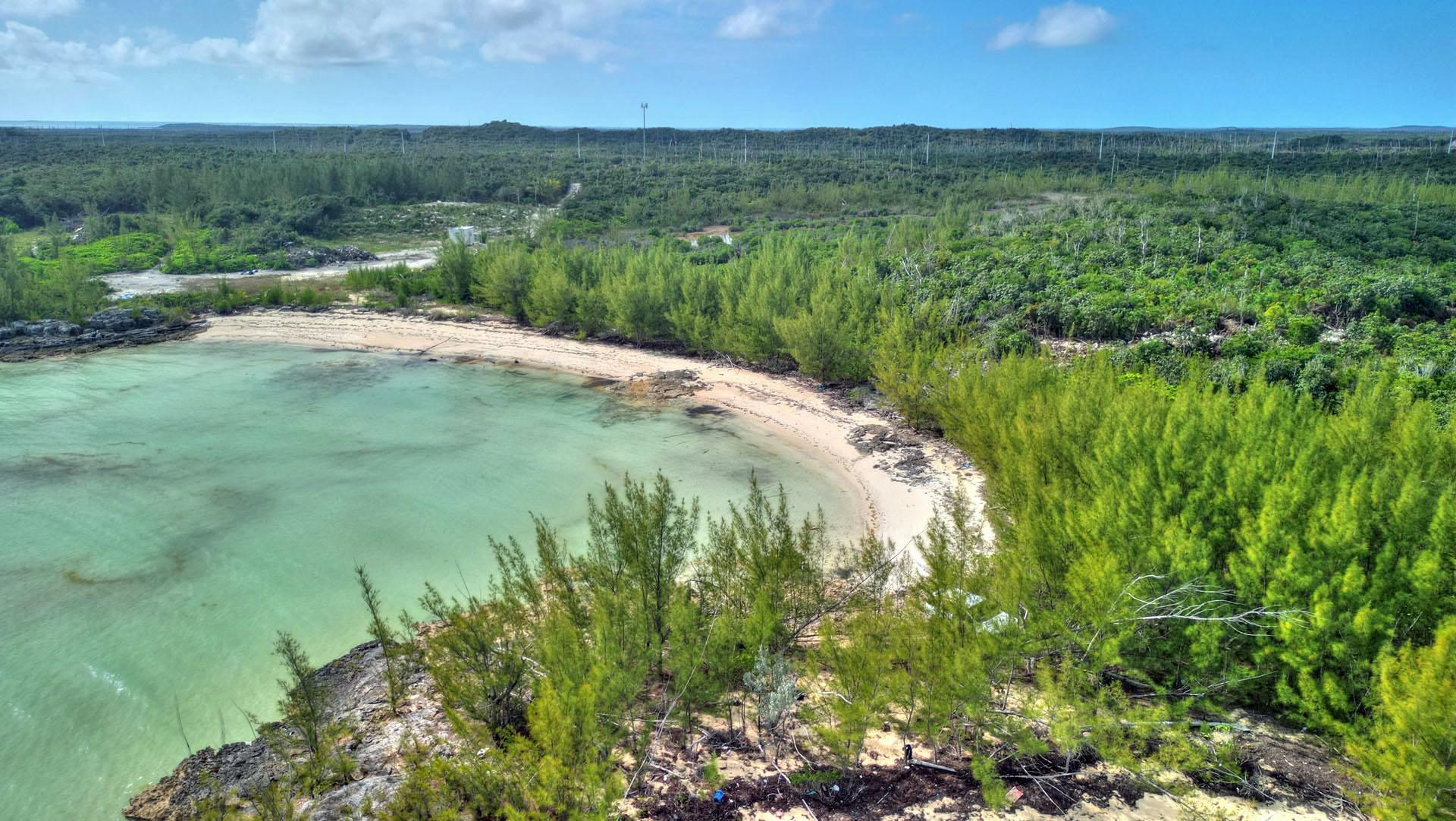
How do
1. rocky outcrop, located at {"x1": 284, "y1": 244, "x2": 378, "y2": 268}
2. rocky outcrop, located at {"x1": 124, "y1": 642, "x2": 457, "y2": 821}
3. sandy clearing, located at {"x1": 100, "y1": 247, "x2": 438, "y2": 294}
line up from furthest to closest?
rocky outcrop, located at {"x1": 284, "y1": 244, "x2": 378, "y2": 268} → sandy clearing, located at {"x1": 100, "y1": 247, "x2": 438, "y2": 294} → rocky outcrop, located at {"x1": 124, "y1": 642, "x2": 457, "y2": 821}

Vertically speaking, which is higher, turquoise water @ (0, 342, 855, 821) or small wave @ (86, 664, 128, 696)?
turquoise water @ (0, 342, 855, 821)

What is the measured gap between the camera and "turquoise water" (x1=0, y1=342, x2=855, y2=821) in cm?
1159

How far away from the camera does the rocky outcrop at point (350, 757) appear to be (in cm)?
888

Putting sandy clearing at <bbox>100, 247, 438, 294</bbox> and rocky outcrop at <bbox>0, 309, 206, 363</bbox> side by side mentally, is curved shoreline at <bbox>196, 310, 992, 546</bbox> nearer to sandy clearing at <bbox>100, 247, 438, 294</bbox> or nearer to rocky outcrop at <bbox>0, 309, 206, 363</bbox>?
rocky outcrop at <bbox>0, 309, 206, 363</bbox>

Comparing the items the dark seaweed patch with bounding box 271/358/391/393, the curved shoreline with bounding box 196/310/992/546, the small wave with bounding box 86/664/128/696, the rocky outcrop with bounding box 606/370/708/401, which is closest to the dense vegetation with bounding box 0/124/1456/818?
the curved shoreline with bounding box 196/310/992/546

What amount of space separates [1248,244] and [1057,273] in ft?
29.9

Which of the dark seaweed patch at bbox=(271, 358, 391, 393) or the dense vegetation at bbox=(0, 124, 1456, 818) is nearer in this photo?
the dense vegetation at bbox=(0, 124, 1456, 818)

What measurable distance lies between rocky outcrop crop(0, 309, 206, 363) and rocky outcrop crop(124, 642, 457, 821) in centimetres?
2728

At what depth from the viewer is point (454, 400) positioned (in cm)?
2580

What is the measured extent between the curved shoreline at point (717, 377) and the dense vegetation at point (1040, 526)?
1109 mm

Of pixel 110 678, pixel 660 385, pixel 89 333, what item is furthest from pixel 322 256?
pixel 110 678

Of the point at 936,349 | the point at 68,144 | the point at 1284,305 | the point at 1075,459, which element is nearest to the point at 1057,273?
the point at 1284,305

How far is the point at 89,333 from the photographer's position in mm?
31328

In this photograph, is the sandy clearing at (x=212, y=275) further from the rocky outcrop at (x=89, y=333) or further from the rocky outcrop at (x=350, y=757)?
the rocky outcrop at (x=350, y=757)
